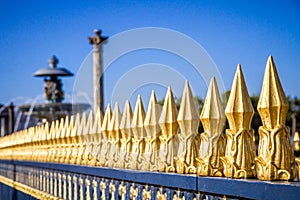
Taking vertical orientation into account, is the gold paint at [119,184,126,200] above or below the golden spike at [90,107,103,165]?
below

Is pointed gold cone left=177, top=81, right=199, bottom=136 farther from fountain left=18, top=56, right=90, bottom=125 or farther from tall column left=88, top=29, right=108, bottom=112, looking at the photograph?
fountain left=18, top=56, right=90, bottom=125

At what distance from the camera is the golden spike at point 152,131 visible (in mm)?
3527

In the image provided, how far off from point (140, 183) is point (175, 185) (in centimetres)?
62

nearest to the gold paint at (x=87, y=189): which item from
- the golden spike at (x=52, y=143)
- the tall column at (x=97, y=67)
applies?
the golden spike at (x=52, y=143)

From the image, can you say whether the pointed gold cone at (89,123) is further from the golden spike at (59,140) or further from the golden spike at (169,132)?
the golden spike at (169,132)

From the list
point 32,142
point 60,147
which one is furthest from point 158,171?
point 32,142

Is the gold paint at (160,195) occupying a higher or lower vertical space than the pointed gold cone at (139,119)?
lower

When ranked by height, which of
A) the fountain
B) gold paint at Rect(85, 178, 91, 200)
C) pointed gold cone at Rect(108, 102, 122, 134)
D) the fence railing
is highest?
the fountain

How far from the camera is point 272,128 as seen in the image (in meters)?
2.44

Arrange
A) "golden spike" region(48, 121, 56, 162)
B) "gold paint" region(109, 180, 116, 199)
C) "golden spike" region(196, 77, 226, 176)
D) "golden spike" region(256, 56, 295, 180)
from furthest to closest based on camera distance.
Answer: "golden spike" region(48, 121, 56, 162), "gold paint" region(109, 180, 116, 199), "golden spike" region(196, 77, 226, 176), "golden spike" region(256, 56, 295, 180)

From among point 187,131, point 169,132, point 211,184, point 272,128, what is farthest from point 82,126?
point 272,128

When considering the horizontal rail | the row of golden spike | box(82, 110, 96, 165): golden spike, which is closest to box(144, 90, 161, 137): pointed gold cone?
the row of golden spike

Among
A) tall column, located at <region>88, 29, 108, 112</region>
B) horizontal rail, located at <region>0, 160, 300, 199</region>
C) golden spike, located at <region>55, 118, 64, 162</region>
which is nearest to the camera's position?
horizontal rail, located at <region>0, 160, 300, 199</region>

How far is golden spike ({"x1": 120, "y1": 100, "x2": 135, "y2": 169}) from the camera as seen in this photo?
398cm
